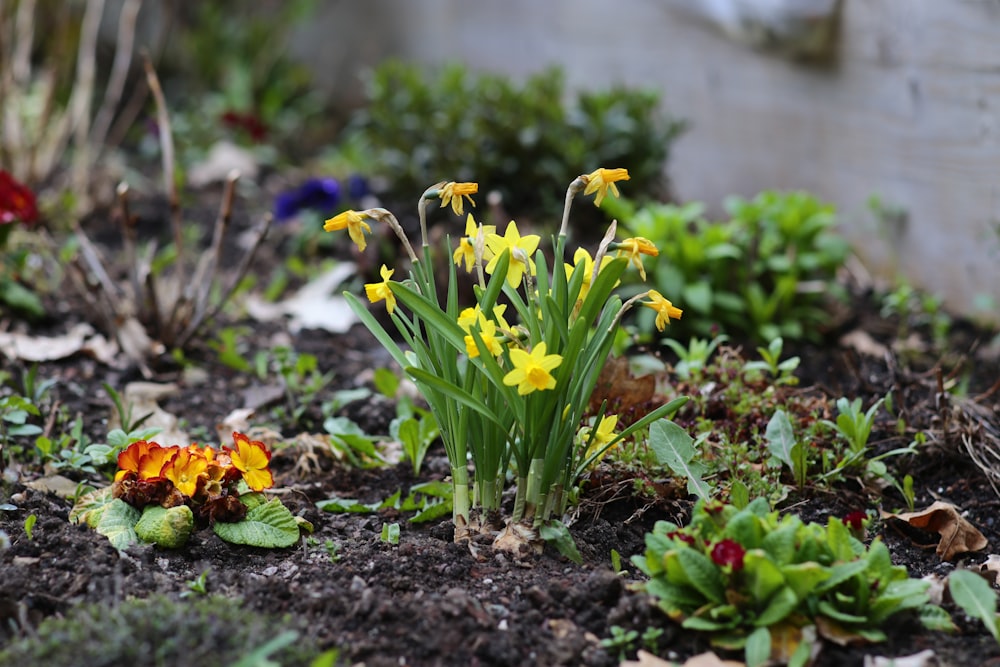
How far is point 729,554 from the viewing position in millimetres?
1435

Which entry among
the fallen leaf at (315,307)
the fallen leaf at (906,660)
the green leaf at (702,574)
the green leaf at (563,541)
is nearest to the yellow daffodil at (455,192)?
the green leaf at (563,541)

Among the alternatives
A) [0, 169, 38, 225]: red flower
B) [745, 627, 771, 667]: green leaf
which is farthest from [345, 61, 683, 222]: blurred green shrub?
[745, 627, 771, 667]: green leaf

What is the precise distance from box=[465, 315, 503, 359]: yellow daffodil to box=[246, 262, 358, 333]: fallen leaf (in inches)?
62.6

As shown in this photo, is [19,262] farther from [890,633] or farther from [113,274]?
[890,633]

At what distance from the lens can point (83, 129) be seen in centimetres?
424

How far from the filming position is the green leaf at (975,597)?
1.43m

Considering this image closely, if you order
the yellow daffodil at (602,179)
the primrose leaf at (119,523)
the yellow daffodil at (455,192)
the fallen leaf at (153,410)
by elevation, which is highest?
the yellow daffodil at (602,179)

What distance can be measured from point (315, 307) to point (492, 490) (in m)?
1.68

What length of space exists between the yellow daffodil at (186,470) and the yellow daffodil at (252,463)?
62 mm

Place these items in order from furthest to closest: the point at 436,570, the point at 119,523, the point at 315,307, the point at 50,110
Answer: the point at 50,110 → the point at 315,307 → the point at 119,523 → the point at 436,570

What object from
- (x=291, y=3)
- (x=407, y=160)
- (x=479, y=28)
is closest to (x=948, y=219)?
(x=407, y=160)

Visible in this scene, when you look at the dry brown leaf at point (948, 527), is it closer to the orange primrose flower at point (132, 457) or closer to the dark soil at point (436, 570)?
the dark soil at point (436, 570)

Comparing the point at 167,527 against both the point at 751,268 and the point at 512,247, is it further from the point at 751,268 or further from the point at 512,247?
the point at 751,268

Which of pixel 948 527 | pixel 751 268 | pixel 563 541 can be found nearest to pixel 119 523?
pixel 563 541
